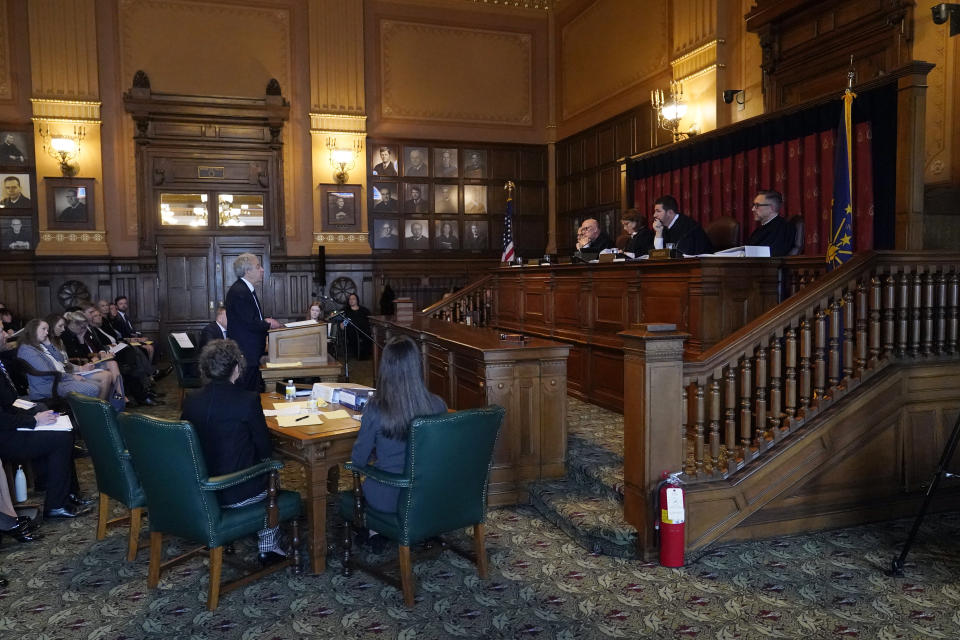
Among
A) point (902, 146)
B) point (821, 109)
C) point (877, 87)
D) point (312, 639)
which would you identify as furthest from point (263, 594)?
point (821, 109)

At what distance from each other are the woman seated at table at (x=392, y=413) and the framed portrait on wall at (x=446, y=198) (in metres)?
9.92

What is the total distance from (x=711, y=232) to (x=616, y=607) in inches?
210

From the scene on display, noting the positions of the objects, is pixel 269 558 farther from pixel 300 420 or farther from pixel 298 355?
pixel 298 355

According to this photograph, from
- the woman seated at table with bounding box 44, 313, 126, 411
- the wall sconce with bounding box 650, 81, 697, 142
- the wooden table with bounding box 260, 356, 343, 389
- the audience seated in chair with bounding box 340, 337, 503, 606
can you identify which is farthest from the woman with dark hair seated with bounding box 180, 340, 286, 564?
the wall sconce with bounding box 650, 81, 697, 142

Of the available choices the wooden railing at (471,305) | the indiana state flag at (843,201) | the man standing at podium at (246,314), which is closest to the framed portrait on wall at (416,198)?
→ the wooden railing at (471,305)

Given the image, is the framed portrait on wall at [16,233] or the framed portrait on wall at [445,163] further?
the framed portrait on wall at [445,163]

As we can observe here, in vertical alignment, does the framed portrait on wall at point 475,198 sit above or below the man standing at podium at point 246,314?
above

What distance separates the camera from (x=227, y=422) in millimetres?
3400

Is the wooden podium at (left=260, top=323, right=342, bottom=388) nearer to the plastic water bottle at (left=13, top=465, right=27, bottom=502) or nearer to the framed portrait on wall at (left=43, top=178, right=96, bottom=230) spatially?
the plastic water bottle at (left=13, top=465, right=27, bottom=502)

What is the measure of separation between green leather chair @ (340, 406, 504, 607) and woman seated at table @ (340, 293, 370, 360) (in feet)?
27.3

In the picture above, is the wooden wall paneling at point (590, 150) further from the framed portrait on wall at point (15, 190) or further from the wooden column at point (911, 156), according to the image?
the framed portrait on wall at point (15, 190)

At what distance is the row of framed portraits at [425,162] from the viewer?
1273cm

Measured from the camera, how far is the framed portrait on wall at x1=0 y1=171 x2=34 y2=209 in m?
11.3

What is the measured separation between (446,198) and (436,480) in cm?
1039
